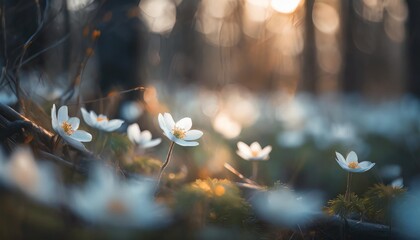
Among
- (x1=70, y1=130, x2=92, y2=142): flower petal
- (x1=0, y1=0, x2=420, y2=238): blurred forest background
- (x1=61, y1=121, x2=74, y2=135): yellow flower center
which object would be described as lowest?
(x1=70, y1=130, x2=92, y2=142): flower petal

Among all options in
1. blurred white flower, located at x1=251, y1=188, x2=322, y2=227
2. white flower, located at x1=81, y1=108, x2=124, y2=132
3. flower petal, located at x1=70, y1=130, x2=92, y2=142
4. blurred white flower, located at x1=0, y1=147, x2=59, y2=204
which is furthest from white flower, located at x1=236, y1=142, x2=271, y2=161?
blurred white flower, located at x1=0, y1=147, x2=59, y2=204

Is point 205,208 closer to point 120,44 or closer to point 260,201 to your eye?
point 260,201

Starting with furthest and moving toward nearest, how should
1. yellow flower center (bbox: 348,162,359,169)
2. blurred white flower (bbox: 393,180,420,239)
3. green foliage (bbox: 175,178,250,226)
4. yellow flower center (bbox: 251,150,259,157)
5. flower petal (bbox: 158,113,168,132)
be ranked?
yellow flower center (bbox: 251,150,259,157) < yellow flower center (bbox: 348,162,359,169) < flower petal (bbox: 158,113,168,132) < blurred white flower (bbox: 393,180,420,239) < green foliage (bbox: 175,178,250,226)

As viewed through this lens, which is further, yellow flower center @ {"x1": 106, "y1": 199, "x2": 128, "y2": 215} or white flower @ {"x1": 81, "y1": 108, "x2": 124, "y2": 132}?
white flower @ {"x1": 81, "y1": 108, "x2": 124, "y2": 132}

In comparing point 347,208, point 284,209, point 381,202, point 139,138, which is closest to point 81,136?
point 139,138

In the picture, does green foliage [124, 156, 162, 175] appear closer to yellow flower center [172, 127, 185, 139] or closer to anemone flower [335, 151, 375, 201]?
yellow flower center [172, 127, 185, 139]

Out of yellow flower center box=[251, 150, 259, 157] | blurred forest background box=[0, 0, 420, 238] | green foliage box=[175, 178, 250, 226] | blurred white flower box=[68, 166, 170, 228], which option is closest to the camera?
blurred white flower box=[68, 166, 170, 228]

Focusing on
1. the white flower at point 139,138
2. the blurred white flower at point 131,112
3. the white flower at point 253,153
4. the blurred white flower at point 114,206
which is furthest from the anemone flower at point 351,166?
the blurred white flower at point 131,112

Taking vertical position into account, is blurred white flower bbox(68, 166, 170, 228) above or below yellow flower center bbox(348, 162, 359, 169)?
below

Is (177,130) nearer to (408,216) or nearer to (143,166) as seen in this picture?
(143,166)
